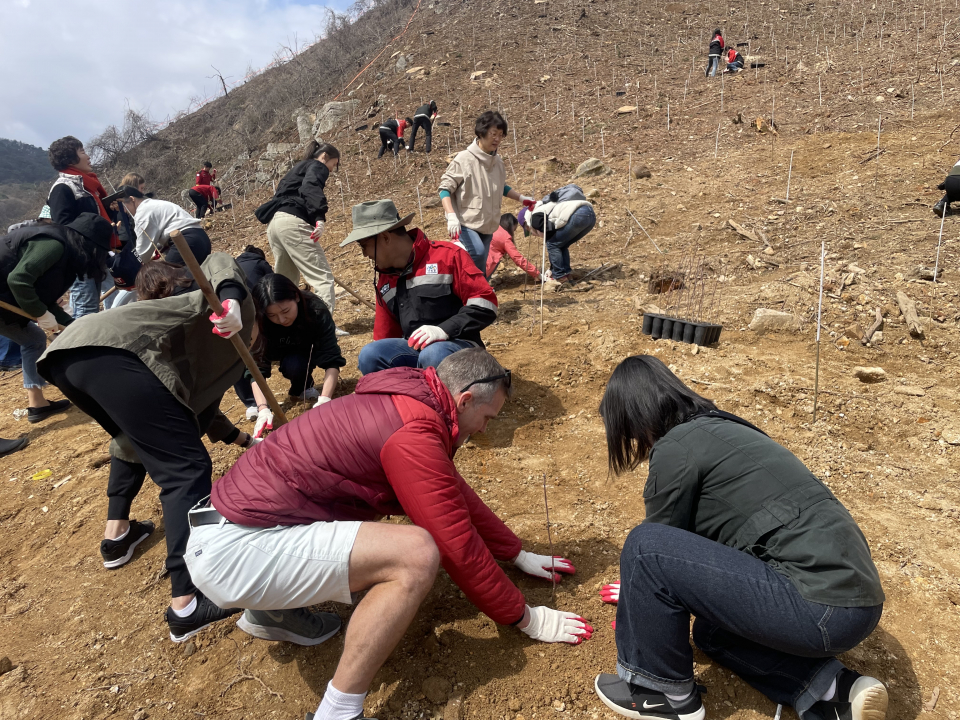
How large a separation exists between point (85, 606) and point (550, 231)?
490cm

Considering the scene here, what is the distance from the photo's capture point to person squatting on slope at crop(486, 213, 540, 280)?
223 inches

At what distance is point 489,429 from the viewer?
3.67 m

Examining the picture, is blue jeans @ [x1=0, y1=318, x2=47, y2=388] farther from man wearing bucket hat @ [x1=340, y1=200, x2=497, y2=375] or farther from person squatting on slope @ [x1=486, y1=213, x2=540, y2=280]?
person squatting on slope @ [x1=486, y1=213, x2=540, y2=280]

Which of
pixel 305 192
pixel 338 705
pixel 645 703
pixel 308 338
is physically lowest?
pixel 645 703

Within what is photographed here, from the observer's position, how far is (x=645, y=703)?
1730mm

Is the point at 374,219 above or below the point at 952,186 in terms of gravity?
above

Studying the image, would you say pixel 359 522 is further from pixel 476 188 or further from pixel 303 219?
pixel 303 219

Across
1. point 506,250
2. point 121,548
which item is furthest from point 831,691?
point 506,250

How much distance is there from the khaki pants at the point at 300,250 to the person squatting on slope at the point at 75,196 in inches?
52.1

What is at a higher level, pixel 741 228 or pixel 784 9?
pixel 784 9

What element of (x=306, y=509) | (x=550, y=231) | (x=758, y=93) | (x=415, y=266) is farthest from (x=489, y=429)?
(x=758, y=93)

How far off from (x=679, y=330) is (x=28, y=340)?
5.01 m

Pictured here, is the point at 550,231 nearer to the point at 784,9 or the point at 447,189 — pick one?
the point at 447,189

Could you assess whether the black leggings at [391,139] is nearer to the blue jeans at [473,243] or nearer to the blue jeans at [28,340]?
the blue jeans at [473,243]
